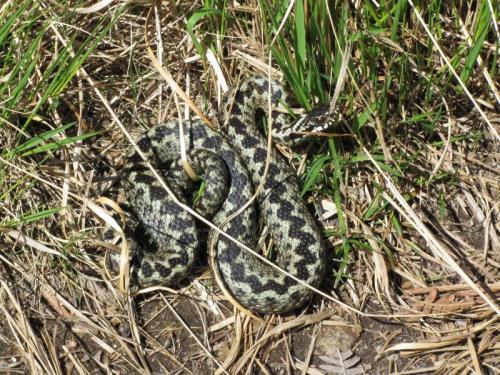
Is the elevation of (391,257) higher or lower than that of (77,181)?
lower

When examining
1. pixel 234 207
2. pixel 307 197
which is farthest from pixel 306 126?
pixel 234 207

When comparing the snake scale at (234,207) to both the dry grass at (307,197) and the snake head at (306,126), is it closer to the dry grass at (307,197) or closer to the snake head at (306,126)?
the snake head at (306,126)

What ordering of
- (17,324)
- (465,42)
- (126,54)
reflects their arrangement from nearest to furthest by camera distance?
(17,324) < (465,42) < (126,54)

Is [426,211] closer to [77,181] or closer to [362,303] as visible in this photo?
[362,303]

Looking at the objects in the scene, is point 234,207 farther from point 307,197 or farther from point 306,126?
point 306,126

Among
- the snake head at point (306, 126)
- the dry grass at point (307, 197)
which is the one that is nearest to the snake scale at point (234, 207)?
the snake head at point (306, 126)

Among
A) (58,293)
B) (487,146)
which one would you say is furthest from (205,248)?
(487,146)
